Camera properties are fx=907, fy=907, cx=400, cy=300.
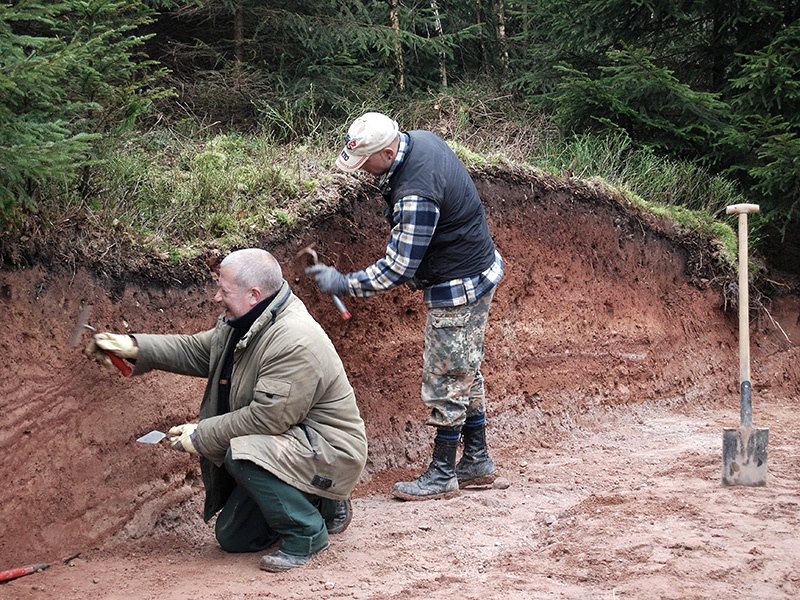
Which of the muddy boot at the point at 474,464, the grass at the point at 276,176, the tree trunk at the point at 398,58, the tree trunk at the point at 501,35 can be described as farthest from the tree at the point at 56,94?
the tree trunk at the point at 501,35

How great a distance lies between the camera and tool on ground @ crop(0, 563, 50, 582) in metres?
4.54

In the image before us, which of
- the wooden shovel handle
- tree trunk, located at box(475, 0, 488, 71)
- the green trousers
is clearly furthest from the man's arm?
tree trunk, located at box(475, 0, 488, 71)

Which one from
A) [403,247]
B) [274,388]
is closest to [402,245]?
[403,247]

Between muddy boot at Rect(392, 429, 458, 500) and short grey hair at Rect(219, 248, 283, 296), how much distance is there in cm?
176

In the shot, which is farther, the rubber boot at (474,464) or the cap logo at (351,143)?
the rubber boot at (474,464)

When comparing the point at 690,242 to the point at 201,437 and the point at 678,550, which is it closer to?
the point at 678,550

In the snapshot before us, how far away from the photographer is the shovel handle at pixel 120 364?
4766 millimetres

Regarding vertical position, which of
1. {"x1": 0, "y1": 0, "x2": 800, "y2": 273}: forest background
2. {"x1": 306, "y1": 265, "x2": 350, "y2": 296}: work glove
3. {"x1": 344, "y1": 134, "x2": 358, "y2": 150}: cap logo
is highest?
{"x1": 0, "y1": 0, "x2": 800, "y2": 273}: forest background

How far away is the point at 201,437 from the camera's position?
181 inches

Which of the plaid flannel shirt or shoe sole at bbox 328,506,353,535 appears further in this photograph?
the plaid flannel shirt

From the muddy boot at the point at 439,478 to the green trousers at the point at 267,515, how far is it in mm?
870

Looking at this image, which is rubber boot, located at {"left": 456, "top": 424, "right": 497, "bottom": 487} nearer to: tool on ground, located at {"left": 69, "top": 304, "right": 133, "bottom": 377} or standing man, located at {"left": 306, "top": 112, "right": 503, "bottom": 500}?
standing man, located at {"left": 306, "top": 112, "right": 503, "bottom": 500}

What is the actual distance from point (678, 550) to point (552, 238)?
4.11 meters

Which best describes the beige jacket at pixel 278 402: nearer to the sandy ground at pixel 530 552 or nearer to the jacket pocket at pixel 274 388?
the jacket pocket at pixel 274 388
